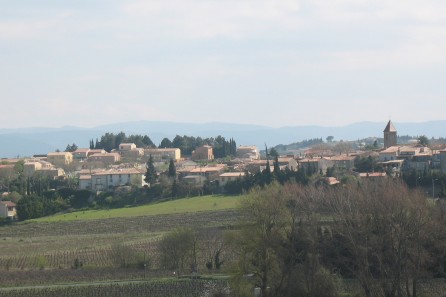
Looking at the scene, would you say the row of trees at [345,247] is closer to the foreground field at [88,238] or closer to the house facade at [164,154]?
the foreground field at [88,238]

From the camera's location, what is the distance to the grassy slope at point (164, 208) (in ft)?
213

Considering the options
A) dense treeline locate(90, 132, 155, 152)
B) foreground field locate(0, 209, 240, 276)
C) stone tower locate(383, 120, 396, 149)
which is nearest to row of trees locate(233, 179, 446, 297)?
foreground field locate(0, 209, 240, 276)

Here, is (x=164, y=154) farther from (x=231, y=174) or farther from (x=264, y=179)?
(x=264, y=179)

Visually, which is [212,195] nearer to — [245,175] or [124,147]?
[245,175]

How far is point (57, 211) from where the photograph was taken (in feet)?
239

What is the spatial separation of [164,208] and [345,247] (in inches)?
1303

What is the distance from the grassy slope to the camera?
213 ft

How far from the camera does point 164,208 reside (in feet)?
222

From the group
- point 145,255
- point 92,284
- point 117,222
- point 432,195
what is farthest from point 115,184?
point 92,284

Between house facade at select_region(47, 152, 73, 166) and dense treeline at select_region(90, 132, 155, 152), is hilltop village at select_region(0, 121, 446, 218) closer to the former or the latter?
house facade at select_region(47, 152, 73, 166)

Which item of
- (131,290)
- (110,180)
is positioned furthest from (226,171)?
(131,290)

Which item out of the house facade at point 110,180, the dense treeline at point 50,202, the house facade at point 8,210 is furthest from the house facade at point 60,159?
the house facade at point 8,210

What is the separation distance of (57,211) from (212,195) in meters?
12.9

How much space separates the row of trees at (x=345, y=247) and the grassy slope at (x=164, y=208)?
26.8 metres
